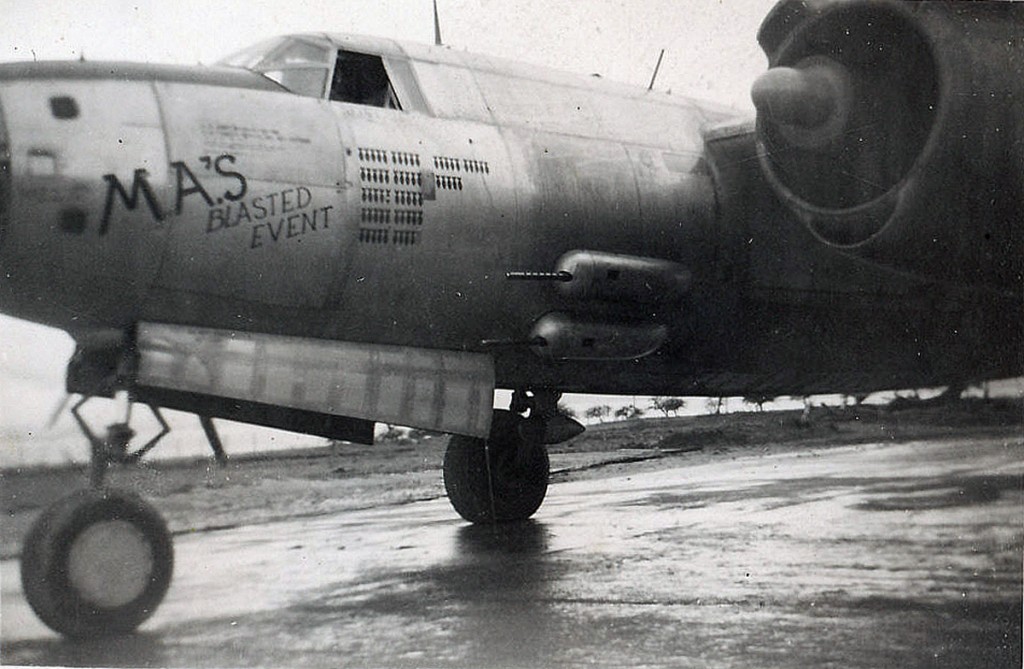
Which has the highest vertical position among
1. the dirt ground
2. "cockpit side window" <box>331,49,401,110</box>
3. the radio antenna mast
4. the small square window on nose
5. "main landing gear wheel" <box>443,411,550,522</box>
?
the radio antenna mast

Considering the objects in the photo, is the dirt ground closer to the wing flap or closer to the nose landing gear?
the nose landing gear

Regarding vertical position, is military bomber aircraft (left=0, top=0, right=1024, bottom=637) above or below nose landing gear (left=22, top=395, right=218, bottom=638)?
above

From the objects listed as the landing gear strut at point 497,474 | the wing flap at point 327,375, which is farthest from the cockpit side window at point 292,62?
the landing gear strut at point 497,474

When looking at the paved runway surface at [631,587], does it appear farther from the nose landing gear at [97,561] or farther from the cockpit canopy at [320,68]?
the cockpit canopy at [320,68]

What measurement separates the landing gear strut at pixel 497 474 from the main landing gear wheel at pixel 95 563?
3.12 m

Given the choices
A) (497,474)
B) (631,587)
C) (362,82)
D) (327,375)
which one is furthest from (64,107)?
(497,474)

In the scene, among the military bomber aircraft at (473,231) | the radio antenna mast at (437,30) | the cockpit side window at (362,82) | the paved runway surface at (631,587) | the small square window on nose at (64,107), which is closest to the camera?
the small square window on nose at (64,107)

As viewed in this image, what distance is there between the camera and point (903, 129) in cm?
552

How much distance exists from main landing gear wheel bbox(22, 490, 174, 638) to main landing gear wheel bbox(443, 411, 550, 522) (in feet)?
10.3

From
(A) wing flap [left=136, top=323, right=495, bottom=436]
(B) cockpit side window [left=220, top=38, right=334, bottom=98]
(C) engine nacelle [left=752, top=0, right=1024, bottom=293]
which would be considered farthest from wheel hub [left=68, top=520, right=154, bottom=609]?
(C) engine nacelle [left=752, top=0, right=1024, bottom=293]

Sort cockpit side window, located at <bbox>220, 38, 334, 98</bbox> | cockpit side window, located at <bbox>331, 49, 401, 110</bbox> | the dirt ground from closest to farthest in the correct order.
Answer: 1. the dirt ground
2. cockpit side window, located at <bbox>220, 38, 334, 98</bbox>
3. cockpit side window, located at <bbox>331, 49, 401, 110</bbox>

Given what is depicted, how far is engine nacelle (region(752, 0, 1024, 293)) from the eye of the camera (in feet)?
17.3

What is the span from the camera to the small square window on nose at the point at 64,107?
4.39m

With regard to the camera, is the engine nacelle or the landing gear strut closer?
the engine nacelle
